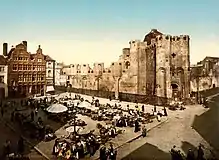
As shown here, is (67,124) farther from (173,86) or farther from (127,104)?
(173,86)

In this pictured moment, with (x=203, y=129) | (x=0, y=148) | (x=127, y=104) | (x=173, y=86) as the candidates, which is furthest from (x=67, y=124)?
(x=173, y=86)

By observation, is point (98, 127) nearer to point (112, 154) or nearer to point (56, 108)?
point (56, 108)

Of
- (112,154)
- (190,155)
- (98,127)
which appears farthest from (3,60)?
(190,155)

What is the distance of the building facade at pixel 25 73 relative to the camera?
21.0 feet

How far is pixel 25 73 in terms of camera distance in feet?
21.9

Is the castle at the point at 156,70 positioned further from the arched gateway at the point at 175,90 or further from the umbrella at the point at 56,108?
the umbrella at the point at 56,108

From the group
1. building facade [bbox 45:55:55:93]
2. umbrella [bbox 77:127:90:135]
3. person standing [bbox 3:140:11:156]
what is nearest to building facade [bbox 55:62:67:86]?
building facade [bbox 45:55:55:93]

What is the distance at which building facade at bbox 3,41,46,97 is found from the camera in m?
6.41

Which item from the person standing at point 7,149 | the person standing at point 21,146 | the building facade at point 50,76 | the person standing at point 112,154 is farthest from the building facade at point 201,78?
the person standing at point 7,149

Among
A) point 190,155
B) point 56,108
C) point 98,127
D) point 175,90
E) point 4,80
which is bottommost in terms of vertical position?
point 190,155

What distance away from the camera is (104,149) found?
5.39 m

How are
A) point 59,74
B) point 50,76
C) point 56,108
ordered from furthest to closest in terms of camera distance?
1. point 59,74
2. point 50,76
3. point 56,108

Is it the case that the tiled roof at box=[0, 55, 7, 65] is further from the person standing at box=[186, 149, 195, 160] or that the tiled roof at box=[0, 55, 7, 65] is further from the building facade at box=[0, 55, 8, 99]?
the person standing at box=[186, 149, 195, 160]

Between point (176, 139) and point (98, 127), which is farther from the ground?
point (98, 127)
